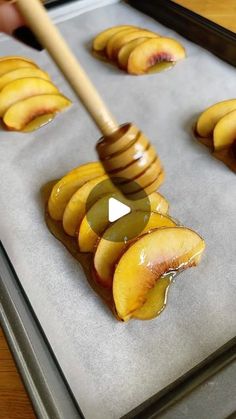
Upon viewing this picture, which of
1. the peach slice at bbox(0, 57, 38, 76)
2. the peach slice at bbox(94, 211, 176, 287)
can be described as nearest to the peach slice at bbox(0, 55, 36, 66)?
the peach slice at bbox(0, 57, 38, 76)

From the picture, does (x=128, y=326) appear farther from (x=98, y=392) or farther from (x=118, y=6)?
(x=118, y=6)

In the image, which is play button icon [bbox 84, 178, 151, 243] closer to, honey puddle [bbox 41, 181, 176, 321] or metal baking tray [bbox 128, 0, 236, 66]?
honey puddle [bbox 41, 181, 176, 321]

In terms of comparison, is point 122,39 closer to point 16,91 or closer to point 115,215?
point 16,91

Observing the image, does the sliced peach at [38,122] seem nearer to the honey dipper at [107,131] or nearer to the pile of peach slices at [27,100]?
the pile of peach slices at [27,100]

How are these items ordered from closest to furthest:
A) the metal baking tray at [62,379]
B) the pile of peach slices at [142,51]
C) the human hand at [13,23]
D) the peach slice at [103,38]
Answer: the metal baking tray at [62,379] → the human hand at [13,23] → the pile of peach slices at [142,51] → the peach slice at [103,38]

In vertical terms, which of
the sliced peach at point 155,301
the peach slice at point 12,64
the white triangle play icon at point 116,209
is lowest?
the sliced peach at point 155,301

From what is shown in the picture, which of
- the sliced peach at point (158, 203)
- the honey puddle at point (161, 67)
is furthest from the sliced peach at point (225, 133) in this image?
the honey puddle at point (161, 67)

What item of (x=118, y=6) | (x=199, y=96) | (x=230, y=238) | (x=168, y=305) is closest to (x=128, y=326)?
(x=168, y=305)
